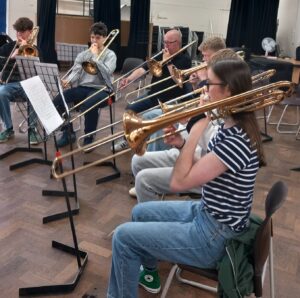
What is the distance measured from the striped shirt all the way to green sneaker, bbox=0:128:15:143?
10.1 feet

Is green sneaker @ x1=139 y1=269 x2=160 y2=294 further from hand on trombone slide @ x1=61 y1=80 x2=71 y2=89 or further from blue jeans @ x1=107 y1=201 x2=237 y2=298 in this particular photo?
hand on trombone slide @ x1=61 y1=80 x2=71 y2=89

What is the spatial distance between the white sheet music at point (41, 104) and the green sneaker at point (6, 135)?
1.99 m

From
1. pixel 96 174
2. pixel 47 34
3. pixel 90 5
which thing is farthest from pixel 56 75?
pixel 90 5

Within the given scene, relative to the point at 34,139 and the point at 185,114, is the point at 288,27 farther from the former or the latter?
the point at 185,114

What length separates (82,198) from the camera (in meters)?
3.04

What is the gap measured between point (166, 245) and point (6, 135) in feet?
10.2

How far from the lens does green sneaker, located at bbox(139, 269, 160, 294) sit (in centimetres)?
200

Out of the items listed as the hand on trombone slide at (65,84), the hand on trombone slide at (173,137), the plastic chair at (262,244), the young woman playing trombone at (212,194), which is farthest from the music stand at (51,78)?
the plastic chair at (262,244)

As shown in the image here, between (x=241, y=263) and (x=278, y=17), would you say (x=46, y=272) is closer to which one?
(x=241, y=263)

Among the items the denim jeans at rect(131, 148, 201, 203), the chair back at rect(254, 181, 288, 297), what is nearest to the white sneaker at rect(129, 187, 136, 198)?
the denim jeans at rect(131, 148, 201, 203)

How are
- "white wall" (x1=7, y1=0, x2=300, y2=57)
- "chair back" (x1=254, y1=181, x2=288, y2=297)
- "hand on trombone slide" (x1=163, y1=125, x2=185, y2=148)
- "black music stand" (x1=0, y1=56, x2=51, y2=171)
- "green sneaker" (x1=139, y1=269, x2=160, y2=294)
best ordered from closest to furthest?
"chair back" (x1=254, y1=181, x2=288, y2=297) → "hand on trombone slide" (x1=163, y1=125, x2=185, y2=148) → "green sneaker" (x1=139, y1=269, x2=160, y2=294) → "black music stand" (x1=0, y1=56, x2=51, y2=171) → "white wall" (x1=7, y1=0, x2=300, y2=57)

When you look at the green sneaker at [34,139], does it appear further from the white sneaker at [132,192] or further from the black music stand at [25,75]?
the white sneaker at [132,192]

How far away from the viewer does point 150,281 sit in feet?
6.59

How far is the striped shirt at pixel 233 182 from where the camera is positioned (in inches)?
56.5
